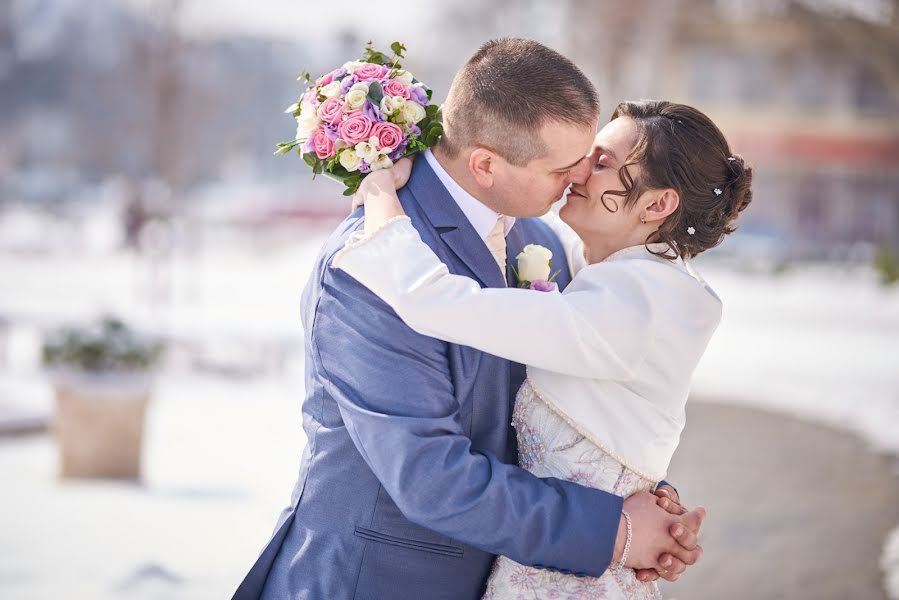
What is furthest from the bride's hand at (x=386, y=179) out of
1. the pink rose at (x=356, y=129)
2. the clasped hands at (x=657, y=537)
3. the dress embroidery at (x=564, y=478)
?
the clasped hands at (x=657, y=537)

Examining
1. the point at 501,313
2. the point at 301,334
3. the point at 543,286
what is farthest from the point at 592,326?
the point at 301,334

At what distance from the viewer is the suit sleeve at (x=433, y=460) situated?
240 cm

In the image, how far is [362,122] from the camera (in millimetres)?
2818

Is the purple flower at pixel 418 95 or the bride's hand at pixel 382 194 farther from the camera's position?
the purple flower at pixel 418 95

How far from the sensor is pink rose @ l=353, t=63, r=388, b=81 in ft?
9.80

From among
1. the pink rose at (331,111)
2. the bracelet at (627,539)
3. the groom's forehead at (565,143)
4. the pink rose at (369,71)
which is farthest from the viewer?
the pink rose at (369,71)

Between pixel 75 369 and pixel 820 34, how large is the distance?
29.7m

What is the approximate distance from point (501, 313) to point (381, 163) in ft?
2.01

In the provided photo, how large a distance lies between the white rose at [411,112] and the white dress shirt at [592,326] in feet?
1.35

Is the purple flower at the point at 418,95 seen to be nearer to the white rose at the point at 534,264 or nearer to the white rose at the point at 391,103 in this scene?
the white rose at the point at 391,103

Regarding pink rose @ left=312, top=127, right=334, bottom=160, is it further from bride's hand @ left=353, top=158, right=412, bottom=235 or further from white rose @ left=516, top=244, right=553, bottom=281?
white rose @ left=516, top=244, right=553, bottom=281

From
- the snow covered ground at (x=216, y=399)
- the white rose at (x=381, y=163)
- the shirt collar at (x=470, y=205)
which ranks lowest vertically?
the snow covered ground at (x=216, y=399)

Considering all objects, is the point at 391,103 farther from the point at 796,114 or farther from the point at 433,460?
the point at 796,114

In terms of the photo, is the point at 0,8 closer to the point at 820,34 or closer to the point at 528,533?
the point at 820,34
